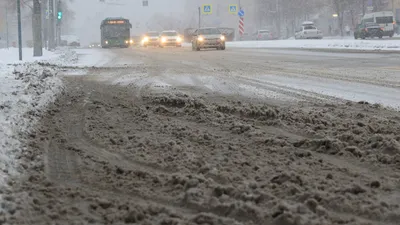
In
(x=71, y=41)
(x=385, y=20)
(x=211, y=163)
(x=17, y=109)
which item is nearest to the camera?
(x=211, y=163)

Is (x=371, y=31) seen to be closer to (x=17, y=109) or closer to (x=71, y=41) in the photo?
(x=17, y=109)

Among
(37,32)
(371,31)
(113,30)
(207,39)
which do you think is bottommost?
(207,39)

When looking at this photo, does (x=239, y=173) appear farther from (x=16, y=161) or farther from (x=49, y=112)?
(x=49, y=112)

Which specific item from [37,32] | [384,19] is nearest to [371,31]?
[384,19]

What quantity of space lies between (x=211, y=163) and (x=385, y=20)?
4428 cm

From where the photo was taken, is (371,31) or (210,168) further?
(371,31)

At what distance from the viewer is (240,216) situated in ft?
10.3

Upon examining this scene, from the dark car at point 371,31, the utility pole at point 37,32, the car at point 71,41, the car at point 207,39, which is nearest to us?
the utility pole at point 37,32

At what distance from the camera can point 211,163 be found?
14.1 ft

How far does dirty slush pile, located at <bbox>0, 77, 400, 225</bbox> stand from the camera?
3189 millimetres

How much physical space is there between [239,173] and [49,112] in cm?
368

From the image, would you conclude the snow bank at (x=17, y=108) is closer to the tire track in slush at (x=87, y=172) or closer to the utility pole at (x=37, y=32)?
the tire track in slush at (x=87, y=172)

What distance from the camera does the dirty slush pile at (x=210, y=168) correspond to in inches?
126

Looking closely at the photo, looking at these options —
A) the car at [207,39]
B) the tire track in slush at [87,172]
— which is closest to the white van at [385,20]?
the car at [207,39]
